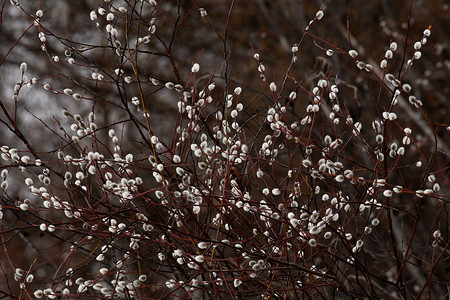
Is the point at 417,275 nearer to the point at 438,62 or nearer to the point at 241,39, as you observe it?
the point at 438,62

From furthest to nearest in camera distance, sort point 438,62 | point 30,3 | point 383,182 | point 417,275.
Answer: point 30,3, point 438,62, point 417,275, point 383,182

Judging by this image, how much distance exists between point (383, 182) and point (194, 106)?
63cm

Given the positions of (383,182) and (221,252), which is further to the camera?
(221,252)

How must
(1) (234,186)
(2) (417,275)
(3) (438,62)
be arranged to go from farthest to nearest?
(3) (438,62)
(2) (417,275)
(1) (234,186)

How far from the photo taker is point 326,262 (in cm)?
170

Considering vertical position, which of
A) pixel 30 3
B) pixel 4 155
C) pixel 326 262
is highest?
pixel 30 3

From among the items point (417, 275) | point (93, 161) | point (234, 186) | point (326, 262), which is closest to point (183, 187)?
point (234, 186)

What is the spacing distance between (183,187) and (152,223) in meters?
0.19

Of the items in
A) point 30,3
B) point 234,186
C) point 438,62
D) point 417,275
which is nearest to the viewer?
point 234,186

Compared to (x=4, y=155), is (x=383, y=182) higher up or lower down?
lower down

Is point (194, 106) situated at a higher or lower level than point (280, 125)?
higher

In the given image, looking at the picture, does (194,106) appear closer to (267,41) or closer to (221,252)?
(221,252)

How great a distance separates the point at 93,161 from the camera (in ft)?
5.19

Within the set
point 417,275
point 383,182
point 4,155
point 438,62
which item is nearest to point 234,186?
point 383,182
